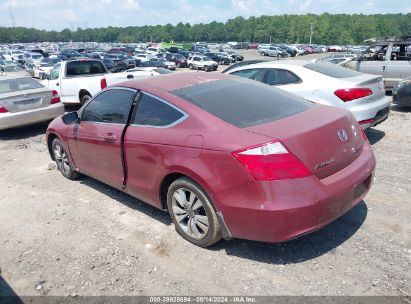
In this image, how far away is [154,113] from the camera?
366 centimetres

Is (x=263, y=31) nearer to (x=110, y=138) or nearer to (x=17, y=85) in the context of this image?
(x=17, y=85)

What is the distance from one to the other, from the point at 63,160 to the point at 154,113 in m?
2.43

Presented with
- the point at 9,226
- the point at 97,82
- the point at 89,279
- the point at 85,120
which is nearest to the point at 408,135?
the point at 85,120

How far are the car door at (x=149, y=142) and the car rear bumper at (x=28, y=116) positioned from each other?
5246 millimetres

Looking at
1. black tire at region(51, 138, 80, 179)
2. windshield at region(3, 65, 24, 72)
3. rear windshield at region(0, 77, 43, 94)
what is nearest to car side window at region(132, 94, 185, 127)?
black tire at region(51, 138, 80, 179)

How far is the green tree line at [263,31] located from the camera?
125 metres

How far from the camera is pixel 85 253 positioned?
3516mm

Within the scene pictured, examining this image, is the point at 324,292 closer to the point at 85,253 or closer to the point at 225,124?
the point at 225,124

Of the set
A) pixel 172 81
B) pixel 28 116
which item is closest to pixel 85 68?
pixel 28 116

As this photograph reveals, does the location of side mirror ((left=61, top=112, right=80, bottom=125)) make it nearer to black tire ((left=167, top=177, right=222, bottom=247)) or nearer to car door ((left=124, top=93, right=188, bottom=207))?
car door ((left=124, top=93, right=188, bottom=207))

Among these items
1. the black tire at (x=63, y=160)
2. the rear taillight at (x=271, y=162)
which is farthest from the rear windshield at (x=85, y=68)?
the rear taillight at (x=271, y=162)

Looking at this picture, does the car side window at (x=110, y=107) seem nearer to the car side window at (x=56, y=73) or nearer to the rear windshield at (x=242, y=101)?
the rear windshield at (x=242, y=101)

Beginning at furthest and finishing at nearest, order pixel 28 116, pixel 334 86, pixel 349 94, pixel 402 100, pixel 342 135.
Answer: pixel 402 100 → pixel 28 116 → pixel 334 86 → pixel 349 94 → pixel 342 135

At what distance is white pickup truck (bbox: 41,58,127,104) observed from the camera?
396 inches
